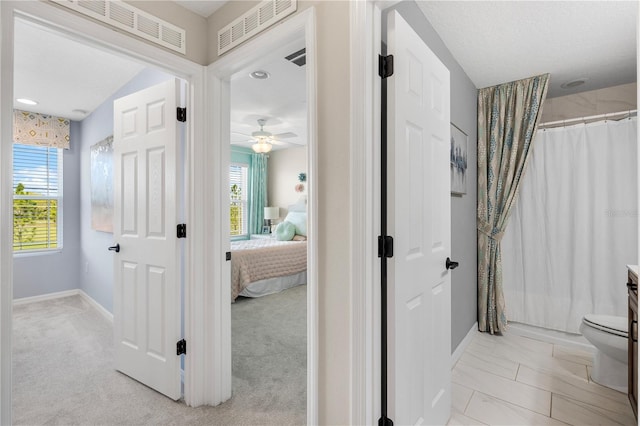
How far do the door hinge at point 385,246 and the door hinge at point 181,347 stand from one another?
1.43 meters

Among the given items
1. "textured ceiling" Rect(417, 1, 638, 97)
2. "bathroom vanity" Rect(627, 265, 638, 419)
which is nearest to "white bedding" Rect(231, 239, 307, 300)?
"textured ceiling" Rect(417, 1, 638, 97)

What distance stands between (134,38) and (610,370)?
362cm

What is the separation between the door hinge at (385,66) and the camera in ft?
4.17

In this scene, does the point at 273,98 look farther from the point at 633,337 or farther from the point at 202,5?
the point at 633,337

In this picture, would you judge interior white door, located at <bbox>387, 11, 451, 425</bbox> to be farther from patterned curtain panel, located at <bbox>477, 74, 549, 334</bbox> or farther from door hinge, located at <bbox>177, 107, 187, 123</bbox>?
patterned curtain panel, located at <bbox>477, 74, 549, 334</bbox>

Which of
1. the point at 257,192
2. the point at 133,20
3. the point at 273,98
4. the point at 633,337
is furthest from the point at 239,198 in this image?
the point at 633,337

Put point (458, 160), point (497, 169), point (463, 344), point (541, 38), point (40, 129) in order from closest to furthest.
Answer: point (541, 38) < point (458, 160) < point (463, 344) < point (497, 169) < point (40, 129)

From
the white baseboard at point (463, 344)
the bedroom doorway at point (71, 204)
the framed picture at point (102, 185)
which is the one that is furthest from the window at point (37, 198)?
the white baseboard at point (463, 344)

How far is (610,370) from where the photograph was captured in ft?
6.89

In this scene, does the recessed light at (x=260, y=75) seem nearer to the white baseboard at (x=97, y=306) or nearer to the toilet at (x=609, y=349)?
the white baseboard at (x=97, y=306)

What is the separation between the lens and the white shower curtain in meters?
2.59

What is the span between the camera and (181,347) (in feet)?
6.29

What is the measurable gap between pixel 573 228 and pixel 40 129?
6.28 m

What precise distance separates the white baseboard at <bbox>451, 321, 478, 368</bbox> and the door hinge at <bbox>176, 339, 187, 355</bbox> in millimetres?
1963
